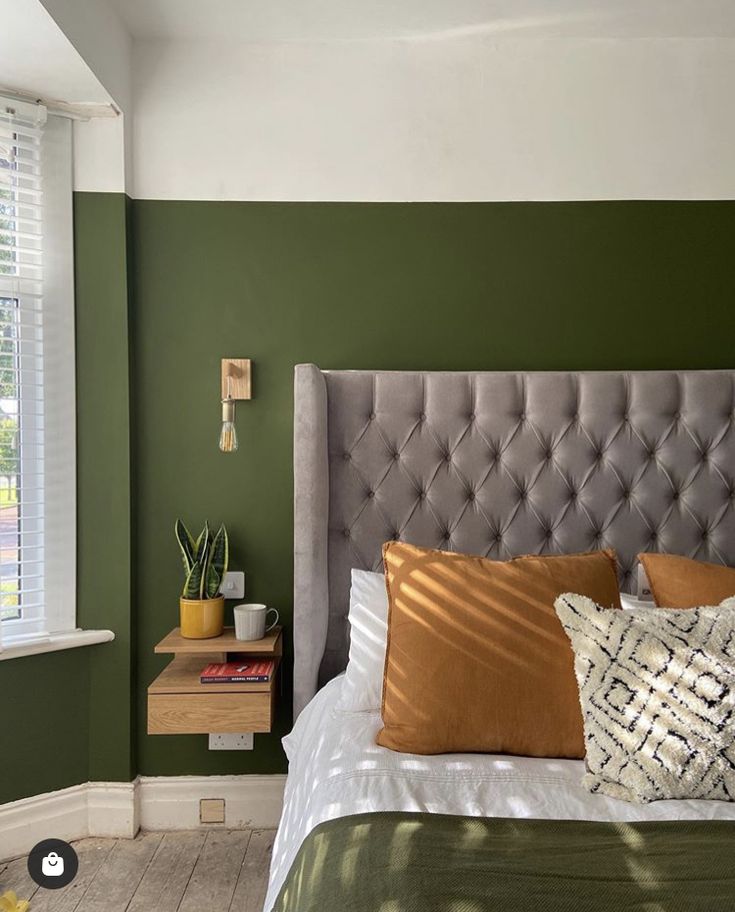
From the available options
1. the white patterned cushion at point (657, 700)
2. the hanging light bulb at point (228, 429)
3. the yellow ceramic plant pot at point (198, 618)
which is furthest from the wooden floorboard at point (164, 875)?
the hanging light bulb at point (228, 429)

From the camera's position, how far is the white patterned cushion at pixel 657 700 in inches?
60.1

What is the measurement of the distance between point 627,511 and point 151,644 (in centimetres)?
168

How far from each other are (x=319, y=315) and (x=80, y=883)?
1.95 m

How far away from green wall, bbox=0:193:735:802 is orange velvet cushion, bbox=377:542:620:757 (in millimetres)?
850

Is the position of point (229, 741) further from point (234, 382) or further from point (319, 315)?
point (319, 315)

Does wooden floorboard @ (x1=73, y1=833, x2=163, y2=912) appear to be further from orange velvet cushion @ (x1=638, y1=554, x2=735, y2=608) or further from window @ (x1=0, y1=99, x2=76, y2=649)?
orange velvet cushion @ (x1=638, y1=554, x2=735, y2=608)

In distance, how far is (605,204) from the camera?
2592 mm

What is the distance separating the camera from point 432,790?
1.57 meters

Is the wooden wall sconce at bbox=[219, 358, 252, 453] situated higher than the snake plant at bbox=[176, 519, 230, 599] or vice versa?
the wooden wall sconce at bbox=[219, 358, 252, 453]

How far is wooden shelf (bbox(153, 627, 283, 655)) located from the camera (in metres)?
2.31

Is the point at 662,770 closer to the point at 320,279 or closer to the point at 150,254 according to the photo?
the point at 320,279

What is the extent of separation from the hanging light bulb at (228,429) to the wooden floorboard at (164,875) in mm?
1321

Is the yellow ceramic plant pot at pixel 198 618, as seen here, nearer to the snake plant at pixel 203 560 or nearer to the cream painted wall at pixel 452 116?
the snake plant at pixel 203 560

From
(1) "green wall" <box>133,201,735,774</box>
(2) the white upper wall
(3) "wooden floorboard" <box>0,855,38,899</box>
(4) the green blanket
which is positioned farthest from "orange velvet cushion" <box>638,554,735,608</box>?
(2) the white upper wall
